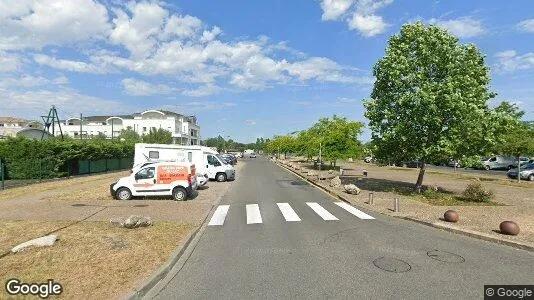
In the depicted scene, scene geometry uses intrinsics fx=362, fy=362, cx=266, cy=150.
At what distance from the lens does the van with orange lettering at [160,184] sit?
16438 mm

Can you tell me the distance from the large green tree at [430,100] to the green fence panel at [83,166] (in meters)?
23.5

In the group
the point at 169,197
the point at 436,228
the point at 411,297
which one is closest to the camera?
the point at 411,297

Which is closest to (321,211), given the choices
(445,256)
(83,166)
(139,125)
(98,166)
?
(445,256)

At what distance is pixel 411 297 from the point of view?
222 inches

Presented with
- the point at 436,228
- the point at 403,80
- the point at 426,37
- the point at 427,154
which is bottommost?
the point at 436,228

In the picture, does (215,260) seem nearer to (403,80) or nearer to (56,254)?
(56,254)

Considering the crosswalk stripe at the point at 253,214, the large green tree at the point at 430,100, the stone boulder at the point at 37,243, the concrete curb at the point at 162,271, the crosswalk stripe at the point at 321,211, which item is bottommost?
the crosswalk stripe at the point at 321,211

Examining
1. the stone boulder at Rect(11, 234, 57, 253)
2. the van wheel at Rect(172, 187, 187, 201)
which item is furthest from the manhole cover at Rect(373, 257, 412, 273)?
the van wheel at Rect(172, 187, 187, 201)

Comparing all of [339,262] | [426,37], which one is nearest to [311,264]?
[339,262]

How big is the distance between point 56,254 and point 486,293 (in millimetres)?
8040

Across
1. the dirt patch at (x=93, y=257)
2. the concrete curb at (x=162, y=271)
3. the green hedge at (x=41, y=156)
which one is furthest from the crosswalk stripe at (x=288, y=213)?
the green hedge at (x=41, y=156)

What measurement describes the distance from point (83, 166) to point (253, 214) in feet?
75.1

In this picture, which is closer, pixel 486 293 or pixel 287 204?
pixel 486 293

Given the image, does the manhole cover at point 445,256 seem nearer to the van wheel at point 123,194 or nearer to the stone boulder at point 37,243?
the stone boulder at point 37,243
